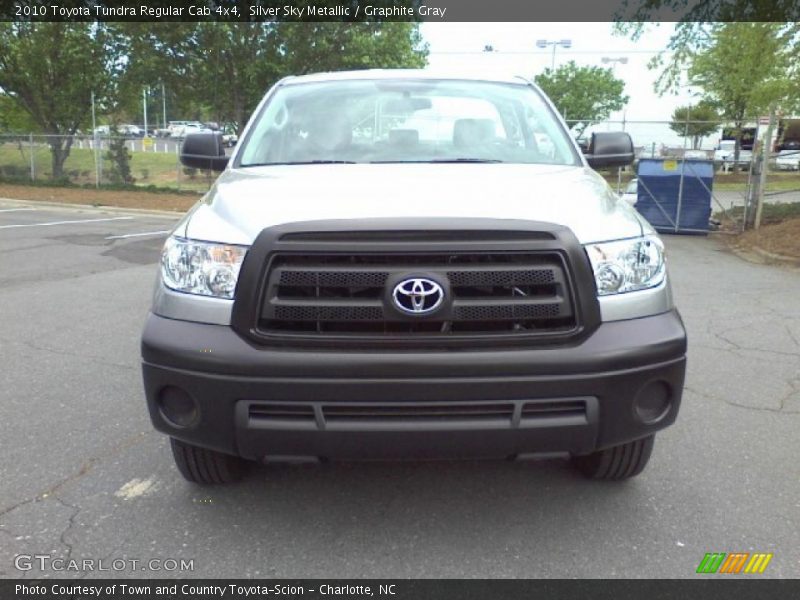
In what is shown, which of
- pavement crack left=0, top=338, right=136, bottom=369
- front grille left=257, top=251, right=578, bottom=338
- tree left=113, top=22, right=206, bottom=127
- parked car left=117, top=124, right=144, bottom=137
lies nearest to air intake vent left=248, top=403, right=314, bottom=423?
front grille left=257, top=251, right=578, bottom=338

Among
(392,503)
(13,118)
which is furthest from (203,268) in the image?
(13,118)

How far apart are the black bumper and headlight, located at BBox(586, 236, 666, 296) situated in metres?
0.16

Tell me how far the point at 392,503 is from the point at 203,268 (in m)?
1.33

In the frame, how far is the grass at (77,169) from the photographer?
24500mm

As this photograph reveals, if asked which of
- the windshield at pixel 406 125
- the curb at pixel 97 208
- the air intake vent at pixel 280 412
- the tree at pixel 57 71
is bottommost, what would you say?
the curb at pixel 97 208

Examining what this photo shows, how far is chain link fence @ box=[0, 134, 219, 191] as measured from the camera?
23.8m

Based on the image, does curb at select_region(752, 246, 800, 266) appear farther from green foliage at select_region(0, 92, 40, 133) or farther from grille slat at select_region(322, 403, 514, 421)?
green foliage at select_region(0, 92, 40, 133)

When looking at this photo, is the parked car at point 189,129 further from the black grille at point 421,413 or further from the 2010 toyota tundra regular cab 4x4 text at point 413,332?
the black grille at point 421,413

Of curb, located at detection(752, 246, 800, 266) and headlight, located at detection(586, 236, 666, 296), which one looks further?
curb, located at detection(752, 246, 800, 266)

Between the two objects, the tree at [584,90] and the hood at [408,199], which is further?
the tree at [584,90]

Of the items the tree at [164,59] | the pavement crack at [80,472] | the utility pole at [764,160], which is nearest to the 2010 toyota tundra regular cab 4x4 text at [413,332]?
the pavement crack at [80,472]

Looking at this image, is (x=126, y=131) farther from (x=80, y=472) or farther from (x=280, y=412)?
(x=280, y=412)

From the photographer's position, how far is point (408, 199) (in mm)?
2641

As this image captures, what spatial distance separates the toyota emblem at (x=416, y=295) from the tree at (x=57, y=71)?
79.2ft
